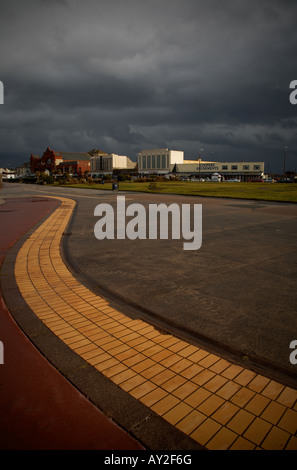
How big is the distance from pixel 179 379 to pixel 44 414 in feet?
4.23

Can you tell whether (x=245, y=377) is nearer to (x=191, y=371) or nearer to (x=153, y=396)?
(x=191, y=371)

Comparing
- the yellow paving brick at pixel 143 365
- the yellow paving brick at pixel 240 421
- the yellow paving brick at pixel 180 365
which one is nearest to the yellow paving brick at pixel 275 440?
the yellow paving brick at pixel 240 421

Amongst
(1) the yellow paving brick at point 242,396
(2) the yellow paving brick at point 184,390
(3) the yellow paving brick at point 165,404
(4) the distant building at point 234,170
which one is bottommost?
(1) the yellow paving brick at point 242,396

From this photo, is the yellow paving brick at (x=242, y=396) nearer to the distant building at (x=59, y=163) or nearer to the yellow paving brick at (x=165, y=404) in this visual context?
the yellow paving brick at (x=165, y=404)

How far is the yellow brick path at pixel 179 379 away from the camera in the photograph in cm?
236

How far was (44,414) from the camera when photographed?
2.51 meters

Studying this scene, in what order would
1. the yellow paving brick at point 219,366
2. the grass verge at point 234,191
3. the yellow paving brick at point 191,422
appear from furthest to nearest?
1. the grass verge at point 234,191
2. the yellow paving brick at point 219,366
3. the yellow paving brick at point 191,422

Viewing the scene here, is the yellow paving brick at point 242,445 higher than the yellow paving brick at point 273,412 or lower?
lower

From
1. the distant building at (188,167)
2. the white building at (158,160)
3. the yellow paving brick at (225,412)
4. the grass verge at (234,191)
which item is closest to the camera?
the yellow paving brick at (225,412)

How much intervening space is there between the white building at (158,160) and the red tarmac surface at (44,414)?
125583 mm

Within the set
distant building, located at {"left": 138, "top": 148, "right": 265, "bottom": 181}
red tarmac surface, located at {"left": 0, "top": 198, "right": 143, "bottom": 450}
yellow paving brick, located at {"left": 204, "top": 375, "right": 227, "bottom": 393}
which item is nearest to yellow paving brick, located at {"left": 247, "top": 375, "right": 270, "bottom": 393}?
yellow paving brick, located at {"left": 204, "top": 375, "right": 227, "bottom": 393}

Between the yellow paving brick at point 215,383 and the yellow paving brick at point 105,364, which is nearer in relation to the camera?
the yellow paving brick at point 215,383

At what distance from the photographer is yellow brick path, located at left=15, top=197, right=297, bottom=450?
7.73 feet

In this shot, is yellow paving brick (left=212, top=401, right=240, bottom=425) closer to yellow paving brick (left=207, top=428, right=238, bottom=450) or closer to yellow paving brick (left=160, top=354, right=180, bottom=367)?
yellow paving brick (left=207, top=428, right=238, bottom=450)
